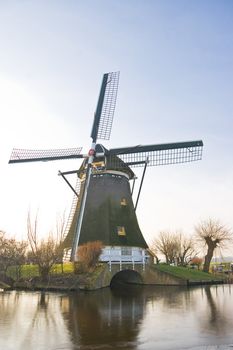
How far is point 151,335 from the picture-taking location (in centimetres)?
1180

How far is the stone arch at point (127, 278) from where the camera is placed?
3621 centimetres

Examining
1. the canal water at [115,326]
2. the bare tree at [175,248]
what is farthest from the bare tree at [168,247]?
the canal water at [115,326]

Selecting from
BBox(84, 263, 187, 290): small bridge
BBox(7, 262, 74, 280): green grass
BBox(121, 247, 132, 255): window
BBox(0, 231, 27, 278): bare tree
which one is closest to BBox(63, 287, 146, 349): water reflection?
BBox(84, 263, 187, 290): small bridge

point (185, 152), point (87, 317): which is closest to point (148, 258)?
point (185, 152)

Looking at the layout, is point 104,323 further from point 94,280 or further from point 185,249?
point 185,249

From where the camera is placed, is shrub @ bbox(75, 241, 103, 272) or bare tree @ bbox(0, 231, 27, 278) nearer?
shrub @ bbox(75, 241, 103, 272)

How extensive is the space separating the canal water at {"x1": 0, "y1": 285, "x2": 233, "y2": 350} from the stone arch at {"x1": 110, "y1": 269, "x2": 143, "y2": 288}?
1612 centimetres

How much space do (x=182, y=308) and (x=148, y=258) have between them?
1810cm

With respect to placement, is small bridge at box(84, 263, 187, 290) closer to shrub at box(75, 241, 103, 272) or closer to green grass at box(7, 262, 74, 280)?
shrub at box(75, 241, 103, 272)

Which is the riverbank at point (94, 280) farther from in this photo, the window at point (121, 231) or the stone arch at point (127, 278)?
the window at point (121, 231)

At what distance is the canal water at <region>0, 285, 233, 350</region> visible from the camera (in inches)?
415

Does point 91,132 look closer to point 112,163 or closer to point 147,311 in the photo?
point 112,163

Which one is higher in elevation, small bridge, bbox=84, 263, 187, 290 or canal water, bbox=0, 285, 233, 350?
small bridge, bbox=84, 263, 187, 290

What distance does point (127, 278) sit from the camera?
39.4 m
